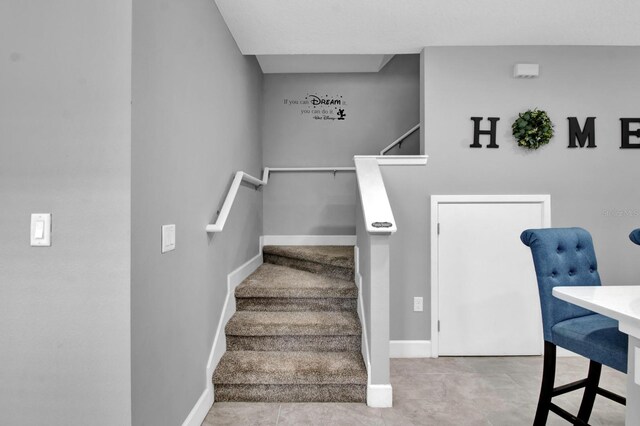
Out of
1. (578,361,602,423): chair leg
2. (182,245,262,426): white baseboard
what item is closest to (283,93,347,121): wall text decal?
(182,245,262,426): white baseboard

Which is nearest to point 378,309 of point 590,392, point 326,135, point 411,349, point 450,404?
point 450,404

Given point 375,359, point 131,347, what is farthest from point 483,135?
point 131,347

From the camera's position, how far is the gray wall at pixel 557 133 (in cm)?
303

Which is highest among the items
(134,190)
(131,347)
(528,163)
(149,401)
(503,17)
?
(503,17)

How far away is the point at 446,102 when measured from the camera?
3027 millimetres

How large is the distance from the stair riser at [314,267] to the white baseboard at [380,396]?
990 millimetres

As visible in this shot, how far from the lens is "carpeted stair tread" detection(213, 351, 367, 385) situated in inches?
90.4

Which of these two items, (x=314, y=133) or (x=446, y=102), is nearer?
(x=446, y=102)

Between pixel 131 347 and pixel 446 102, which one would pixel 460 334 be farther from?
pixel 131 347

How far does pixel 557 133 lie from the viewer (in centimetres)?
303

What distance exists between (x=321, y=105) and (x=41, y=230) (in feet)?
10.3

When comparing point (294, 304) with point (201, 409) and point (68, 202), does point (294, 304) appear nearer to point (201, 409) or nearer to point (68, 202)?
point (201, 409)

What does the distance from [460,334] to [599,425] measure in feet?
3.46

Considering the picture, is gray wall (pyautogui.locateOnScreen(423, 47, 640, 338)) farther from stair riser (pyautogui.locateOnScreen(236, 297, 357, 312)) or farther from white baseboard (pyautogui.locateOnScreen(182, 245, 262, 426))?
white baseboard (pyautogui.locateOnScreen(182, 245, 262, 426))
